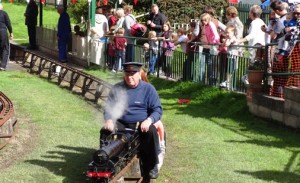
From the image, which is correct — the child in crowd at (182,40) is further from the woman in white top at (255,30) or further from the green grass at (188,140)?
the woman in white top at (255,30)

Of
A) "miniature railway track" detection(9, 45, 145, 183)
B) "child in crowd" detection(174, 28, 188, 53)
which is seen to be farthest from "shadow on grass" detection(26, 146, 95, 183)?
"child in crowd" detection(174, 28, 188, 53)

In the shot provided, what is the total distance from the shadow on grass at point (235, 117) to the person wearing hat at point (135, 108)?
132cm

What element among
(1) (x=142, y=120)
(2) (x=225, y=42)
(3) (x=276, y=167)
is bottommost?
(3) (x=276, y=167)

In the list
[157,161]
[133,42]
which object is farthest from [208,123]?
[133,42]

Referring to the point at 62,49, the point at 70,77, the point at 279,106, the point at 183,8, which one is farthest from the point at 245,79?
the point at 183,8

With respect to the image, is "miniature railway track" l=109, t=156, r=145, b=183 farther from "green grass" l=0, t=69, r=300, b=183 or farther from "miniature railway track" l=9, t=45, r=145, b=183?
"miniature railway track" l=9, t=45, r=145, b=183

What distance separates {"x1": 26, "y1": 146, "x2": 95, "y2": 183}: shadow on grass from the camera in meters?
8.79

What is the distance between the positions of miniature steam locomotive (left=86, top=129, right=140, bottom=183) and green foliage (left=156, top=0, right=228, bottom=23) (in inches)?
916

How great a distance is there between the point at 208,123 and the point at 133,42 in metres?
7.05

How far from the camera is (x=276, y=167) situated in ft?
30.5

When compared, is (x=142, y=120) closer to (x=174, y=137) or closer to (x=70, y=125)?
(x=174, y=137)

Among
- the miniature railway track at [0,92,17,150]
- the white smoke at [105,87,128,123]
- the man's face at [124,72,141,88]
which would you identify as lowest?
the miniature railway track at [0,92,17,150]

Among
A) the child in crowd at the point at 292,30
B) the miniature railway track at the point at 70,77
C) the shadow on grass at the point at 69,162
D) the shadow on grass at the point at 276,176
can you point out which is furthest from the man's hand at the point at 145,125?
the miniature railway track at the point at 70,77

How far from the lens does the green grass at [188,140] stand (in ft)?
29.3
